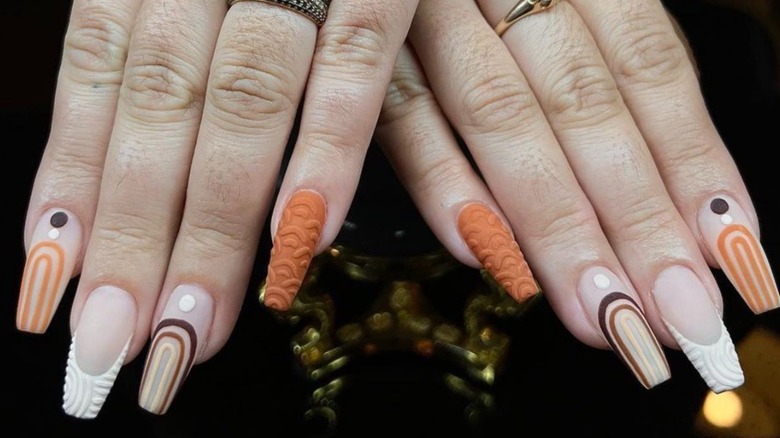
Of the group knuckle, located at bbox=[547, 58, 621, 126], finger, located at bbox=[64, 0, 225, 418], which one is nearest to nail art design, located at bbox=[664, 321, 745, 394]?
knuckle, located at bbox=[547, 58, 621, 126]

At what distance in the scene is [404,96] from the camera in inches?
32.8

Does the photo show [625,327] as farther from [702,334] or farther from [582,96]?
[582,96]

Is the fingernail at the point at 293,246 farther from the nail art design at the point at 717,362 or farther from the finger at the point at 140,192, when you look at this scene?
the nail art design at the point at 717,362

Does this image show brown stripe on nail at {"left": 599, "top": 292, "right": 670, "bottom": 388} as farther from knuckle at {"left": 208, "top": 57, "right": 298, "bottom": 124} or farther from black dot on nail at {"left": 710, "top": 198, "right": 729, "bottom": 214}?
knuckle at {"left": 208, "top": 57, "right": 298, "bottom": 124}

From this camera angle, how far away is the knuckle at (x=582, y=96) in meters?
0.81

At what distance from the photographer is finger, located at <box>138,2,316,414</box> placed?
70 centimetres

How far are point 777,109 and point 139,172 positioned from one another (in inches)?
33.0

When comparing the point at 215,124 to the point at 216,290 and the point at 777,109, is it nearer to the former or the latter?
the point at 216,290

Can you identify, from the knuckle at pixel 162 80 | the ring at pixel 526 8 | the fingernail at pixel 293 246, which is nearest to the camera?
the fingernail at pixel 293 246

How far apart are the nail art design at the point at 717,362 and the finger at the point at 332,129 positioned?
1.14ft

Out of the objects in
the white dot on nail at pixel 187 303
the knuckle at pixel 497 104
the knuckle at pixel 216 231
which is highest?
the knuckle at pixel 497 104

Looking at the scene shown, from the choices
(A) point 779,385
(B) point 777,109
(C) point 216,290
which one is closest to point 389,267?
(C) point 216,290

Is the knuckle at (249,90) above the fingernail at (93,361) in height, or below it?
above

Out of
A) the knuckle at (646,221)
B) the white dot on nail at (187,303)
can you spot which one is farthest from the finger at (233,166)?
the knuckle at (646,221)
